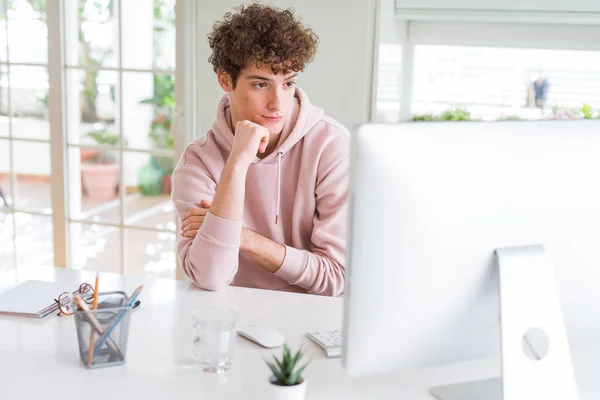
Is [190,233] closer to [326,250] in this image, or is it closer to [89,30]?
[326,250]

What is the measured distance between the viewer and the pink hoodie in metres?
1.88

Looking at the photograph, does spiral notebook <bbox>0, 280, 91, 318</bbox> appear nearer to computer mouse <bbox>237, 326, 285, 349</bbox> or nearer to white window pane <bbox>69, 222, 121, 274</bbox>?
computer mouse <bbox>237, 326, 285, 349</bbox>

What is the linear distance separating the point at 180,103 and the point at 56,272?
1.49 m

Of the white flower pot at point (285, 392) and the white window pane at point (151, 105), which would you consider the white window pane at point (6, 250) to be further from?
the white flower pot at point (285, 392)

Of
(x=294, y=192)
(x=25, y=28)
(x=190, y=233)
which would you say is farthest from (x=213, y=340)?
(x=25, y=28)

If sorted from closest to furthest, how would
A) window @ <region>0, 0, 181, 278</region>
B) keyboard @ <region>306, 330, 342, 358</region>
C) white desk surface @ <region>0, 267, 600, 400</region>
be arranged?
white desk surface @ <region>0, 267, 600, 400</region> < keyboard @ <region>306, 330, 342, 358</region> < window @ <region>0, 0, 181, 278</region>

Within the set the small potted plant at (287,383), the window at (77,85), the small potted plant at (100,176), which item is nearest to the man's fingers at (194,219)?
the small potted plant at (287,383)

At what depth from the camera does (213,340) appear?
128 cm

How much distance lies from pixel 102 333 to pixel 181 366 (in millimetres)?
148

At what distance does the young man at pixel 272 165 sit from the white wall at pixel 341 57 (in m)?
0.92

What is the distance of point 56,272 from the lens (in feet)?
6.04

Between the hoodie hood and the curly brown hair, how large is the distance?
0.36ft

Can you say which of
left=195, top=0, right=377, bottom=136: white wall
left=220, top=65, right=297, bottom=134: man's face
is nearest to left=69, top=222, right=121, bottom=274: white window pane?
left=195, top=0, right=377, bottom=136: white wall

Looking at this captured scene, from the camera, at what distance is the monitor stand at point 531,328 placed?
3.49ft
